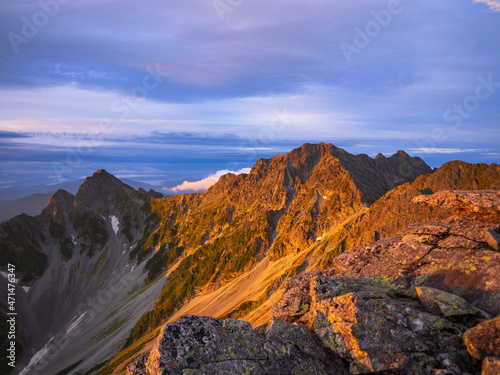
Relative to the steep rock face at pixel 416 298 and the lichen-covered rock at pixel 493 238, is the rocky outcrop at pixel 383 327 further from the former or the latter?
the lichen-covered rock at pixel 493 238

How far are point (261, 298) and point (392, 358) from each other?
438 ft

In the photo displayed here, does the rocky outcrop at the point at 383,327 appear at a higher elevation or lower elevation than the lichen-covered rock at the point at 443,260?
lower

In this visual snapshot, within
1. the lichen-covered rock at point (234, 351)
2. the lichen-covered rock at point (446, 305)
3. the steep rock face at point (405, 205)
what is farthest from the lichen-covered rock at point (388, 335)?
the steep rock face at point (405, 205)

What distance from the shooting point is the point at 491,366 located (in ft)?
37.6

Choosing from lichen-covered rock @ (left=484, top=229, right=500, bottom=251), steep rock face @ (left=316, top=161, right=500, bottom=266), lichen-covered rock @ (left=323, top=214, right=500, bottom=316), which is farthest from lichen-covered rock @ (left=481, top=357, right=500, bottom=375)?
steep rock face @ (left=316, top=161, right=500, bottom=266)

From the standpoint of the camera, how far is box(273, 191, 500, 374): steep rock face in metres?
13.0

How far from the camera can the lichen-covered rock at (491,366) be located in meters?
11.3

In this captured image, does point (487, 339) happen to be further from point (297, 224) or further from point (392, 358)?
point (297, 224)

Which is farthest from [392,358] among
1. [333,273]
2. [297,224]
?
[297,224]

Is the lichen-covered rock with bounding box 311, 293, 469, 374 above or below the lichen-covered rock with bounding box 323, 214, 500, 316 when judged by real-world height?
below

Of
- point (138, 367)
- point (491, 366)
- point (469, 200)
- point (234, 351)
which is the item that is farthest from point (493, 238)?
point (138, 367)

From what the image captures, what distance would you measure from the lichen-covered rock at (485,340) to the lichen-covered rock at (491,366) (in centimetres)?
64

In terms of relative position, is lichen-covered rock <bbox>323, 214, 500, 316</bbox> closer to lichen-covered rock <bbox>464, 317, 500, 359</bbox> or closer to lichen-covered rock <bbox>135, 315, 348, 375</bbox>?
lichen-covered rock <bbox>464, 317, 500, 359</bbox>

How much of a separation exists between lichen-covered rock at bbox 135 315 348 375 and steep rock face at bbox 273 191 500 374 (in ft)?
3.76
